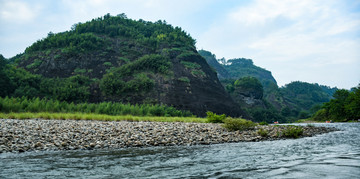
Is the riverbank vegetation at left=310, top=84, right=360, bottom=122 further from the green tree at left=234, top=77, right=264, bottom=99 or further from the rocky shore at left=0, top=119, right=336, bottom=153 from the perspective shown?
the rocky shore at left=0, top=119, right=336, bottom=153

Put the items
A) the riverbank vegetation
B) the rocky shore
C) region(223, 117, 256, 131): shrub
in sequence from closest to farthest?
the rocky shore, region(223, 117, 256, 131): shrub, the riverbank vegetation

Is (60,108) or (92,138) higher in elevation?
(60,108)

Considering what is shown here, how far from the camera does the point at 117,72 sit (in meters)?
45.9

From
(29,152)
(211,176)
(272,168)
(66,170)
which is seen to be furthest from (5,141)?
(272,168)

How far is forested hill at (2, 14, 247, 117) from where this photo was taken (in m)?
38.1

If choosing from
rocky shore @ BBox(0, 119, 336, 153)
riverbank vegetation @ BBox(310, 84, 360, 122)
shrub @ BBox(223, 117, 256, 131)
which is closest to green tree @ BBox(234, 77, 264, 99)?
riverbank vegetation @ BBox(310, 84, 360, 122)

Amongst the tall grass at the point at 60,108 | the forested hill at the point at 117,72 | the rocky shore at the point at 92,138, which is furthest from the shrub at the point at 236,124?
the forested hill at the point at 117,72

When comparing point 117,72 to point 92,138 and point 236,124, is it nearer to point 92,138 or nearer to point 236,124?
point 236,124

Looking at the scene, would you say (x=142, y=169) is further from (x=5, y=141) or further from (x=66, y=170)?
(x=5, y=141)

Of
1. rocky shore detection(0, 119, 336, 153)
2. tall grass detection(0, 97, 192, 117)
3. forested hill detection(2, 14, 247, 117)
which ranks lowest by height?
rocky shore detection(0, 119, 336, 153)

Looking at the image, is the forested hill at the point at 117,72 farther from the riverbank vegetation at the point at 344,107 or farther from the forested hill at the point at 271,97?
the forested hill at the point at 271,97

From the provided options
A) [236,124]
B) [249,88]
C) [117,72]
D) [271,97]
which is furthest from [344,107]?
[271,97]

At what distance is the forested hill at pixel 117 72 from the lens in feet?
125

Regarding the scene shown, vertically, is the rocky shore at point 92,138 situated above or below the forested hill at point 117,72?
below
